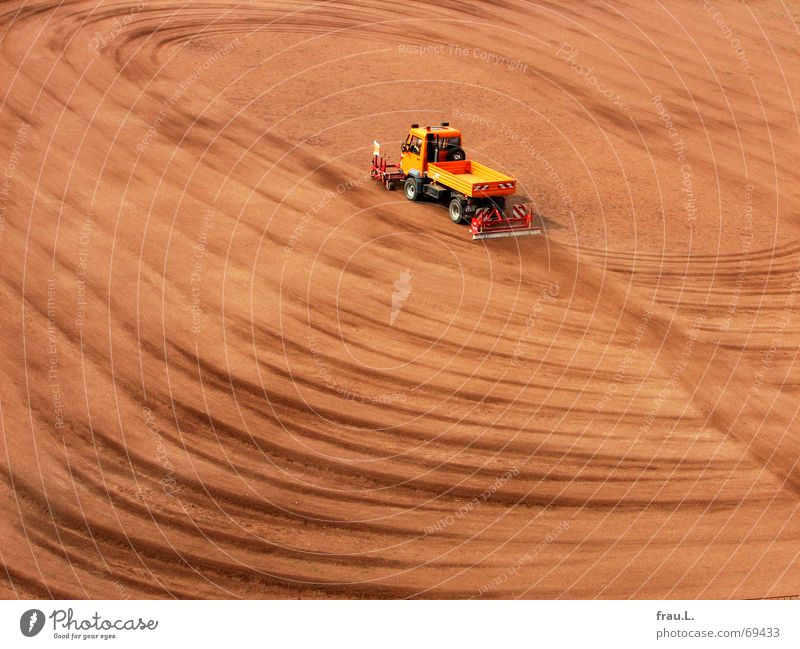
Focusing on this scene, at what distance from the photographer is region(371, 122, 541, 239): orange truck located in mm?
32812

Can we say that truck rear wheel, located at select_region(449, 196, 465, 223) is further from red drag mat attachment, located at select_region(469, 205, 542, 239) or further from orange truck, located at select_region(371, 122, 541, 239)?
red drag mat attachment, located at select_region(469, 205, 542, 239)

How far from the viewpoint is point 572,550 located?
66.5 feet

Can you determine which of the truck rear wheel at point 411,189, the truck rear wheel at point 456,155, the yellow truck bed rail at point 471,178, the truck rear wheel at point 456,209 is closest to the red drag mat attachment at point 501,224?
the truck rear wheel at point 456,209

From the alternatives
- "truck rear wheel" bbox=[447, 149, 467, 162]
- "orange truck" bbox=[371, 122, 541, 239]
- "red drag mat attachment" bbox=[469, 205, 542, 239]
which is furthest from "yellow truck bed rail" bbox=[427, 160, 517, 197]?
"red drag mat attachment" bbox=[469, 205, 542, 239]

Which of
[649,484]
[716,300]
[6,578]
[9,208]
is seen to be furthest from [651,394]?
[9,208]

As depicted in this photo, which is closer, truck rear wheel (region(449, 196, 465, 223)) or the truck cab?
truck rear wheel (region(449, 196, 465, 223))

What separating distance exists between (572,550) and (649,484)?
2.83 metres

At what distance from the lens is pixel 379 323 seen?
27.7 metres

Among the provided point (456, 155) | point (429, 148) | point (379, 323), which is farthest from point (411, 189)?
point (379, 323)

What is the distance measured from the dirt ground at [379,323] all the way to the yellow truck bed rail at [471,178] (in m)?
1.32

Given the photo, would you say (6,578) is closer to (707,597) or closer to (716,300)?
(707,597)

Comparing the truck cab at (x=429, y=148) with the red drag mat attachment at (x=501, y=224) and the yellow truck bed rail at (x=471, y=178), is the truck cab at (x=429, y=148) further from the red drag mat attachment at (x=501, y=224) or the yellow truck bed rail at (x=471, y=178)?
the red drag mat attachment at (x=501, y=224)

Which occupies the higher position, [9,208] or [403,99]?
[403,99]

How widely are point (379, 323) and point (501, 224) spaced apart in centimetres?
745
